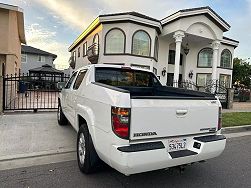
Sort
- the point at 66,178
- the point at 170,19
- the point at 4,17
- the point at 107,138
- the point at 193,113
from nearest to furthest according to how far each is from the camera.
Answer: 1. the point at 107,138
2. the point at 193,113
3. the point at 66,178
4. the point at 4,17
5. the point at 170,19

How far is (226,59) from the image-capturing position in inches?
928

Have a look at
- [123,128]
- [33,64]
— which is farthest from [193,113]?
[33,64]

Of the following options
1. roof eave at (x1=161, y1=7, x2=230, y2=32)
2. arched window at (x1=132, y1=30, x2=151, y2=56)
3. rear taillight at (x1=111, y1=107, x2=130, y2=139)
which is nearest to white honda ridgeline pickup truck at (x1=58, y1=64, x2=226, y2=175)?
rear taillight at (x1=111, y1=107, x2=130, y2=139)

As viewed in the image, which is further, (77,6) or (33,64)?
(33,64)

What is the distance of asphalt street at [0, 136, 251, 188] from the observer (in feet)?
12.0

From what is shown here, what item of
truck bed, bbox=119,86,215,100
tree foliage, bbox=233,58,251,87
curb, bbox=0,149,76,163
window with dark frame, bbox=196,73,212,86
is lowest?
curb, bbox=0,149,76,163

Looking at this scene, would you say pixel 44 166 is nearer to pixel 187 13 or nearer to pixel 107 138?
pixel 107 138

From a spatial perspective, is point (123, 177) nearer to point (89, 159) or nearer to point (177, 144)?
point (89, 159)

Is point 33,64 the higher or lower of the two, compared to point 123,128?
higher

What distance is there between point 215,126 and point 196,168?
1085 millimetres

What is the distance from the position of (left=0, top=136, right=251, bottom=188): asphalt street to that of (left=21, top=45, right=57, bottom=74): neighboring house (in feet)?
120

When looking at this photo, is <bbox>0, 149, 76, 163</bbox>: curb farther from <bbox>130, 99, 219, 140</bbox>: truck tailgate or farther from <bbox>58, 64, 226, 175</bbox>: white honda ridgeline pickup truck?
<bbox>130, 99, 219, 140</bbox>: truck tailgate

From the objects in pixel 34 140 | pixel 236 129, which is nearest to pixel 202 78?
pixel 236 129

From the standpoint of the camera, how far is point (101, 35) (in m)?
17.1
